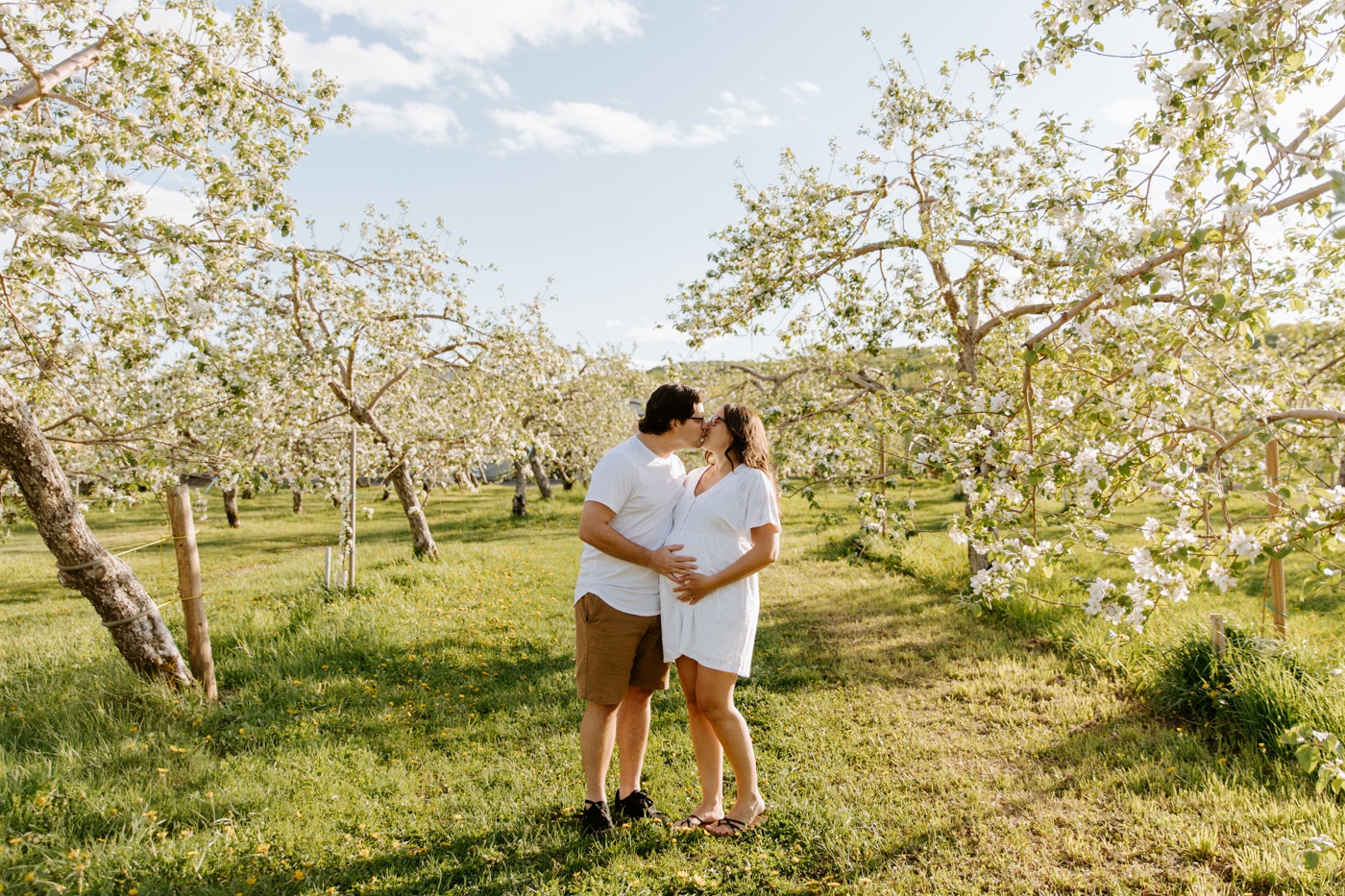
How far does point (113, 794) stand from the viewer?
4223 mm

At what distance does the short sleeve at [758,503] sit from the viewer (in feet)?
13.0

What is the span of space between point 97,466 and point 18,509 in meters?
1.71

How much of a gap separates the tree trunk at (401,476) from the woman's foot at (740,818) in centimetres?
871

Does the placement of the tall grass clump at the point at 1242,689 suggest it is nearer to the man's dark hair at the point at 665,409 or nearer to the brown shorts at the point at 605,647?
the brown shorts at the point at 605,647

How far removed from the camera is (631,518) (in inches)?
162

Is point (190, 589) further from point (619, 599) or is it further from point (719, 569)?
point (719, 569)

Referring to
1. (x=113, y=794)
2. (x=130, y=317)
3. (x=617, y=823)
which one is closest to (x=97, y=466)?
(x=130, y=317)

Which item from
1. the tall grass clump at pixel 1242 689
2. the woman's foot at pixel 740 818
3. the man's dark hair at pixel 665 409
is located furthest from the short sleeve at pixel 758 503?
the tall grass clump at pixel 1242 689

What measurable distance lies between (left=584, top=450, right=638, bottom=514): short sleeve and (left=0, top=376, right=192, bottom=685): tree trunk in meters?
3.89

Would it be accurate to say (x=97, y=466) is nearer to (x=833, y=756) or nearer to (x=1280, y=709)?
(x=833, y=756)

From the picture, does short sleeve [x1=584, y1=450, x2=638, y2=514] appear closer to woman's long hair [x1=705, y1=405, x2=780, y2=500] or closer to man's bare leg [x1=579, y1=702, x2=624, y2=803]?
woman's long hair [x1=705, y1=405, x2=780, y2=500]

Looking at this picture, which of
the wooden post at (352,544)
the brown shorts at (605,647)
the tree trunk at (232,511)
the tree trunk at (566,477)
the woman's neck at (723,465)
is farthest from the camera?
the tree trunk at (566,477)

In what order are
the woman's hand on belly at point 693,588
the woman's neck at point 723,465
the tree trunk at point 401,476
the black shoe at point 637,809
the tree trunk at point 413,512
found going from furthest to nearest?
the tree trunk at point 413,512, the tree trunk at point 401,476, the black shoe at point 637,809, the woman's neck at point 723,465, the woman's hand on belly at point 693,588

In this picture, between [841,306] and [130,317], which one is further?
[841,306]
